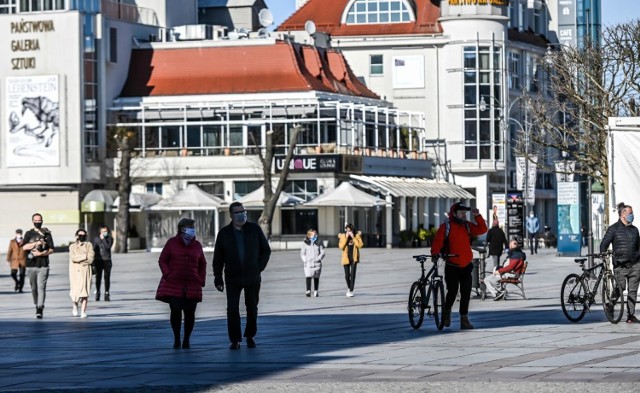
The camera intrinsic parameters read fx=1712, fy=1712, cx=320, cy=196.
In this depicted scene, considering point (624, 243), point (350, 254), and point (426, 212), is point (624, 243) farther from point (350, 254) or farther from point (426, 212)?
point (426, 212)

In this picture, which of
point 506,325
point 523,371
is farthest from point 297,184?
point 523,371

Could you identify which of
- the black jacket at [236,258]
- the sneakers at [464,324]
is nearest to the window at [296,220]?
Answer: the sneakers at [464,324]

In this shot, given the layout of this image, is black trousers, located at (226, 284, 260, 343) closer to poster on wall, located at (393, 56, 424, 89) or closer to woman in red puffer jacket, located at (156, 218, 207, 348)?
woman in red puffer jacket, located at (156, 218, 207, 348)

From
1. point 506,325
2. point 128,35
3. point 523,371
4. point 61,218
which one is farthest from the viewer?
point 128,35

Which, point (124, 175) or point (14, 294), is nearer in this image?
point (14, 294)

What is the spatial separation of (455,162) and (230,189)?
18597mm

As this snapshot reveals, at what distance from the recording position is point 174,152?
85438mm

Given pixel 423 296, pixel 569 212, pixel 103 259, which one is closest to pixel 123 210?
pixel 569 212

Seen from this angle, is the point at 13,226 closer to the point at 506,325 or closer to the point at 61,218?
the point at 61,218

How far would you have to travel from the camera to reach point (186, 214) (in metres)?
80.8

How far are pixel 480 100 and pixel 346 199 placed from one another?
77.9ft

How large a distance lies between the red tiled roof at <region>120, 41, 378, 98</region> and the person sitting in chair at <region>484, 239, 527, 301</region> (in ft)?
174

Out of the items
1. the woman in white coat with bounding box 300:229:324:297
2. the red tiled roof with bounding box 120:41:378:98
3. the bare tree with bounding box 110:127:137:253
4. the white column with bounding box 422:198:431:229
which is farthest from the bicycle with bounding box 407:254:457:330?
the white column with bounding box 422:198:431:229

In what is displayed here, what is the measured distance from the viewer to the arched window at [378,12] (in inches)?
3952
